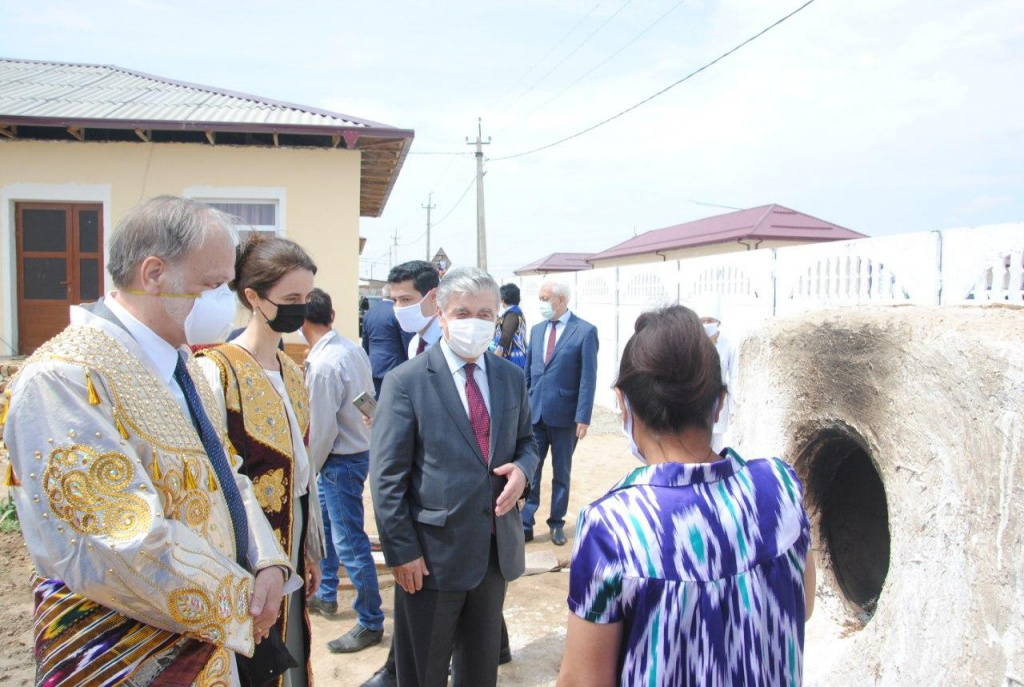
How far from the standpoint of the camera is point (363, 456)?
3994mm

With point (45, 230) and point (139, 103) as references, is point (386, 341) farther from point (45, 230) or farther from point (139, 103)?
point (139, 103)

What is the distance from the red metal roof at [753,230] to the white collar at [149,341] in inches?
844

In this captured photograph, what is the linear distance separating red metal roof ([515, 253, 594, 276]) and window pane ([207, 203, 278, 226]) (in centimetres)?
2988

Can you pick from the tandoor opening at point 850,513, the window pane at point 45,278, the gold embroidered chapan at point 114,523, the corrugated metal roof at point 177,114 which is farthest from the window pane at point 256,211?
the gold embroidered chapan at point 114,523

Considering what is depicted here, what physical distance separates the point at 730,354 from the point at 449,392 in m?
4.02

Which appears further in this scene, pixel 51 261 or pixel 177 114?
pixel 51 261

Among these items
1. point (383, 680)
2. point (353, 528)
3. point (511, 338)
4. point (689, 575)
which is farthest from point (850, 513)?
point (511, 338)

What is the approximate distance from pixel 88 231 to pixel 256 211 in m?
2.00

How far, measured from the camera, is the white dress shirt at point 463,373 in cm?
269

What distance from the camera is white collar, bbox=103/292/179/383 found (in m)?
1.69

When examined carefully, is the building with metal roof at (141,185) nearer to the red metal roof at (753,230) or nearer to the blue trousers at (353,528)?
the blue trousers at (353,528)

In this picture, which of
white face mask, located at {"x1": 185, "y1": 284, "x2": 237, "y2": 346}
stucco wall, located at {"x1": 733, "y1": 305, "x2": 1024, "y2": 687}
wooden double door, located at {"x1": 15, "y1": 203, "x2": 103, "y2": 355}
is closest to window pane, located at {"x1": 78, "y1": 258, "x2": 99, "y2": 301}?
wooden double door, located at {"x1": 15, "y1": 203, "x2": 103, "y2": 355}

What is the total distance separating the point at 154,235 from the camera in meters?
1.71

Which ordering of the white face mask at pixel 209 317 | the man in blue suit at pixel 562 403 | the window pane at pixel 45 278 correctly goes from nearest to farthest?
the white face mask at pixel 209 317, the man in blue suit at pixel 562 403, the window pane at pixel 45 278
